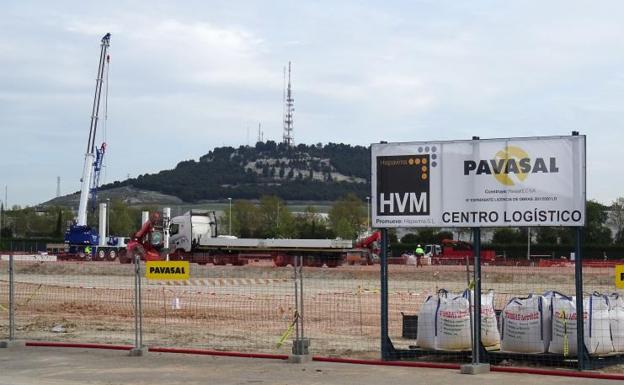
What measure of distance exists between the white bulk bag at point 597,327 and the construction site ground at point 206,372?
3.25ft

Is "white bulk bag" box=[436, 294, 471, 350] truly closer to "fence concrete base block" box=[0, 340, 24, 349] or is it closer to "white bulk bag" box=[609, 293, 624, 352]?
"white bulk bag" box=[609, 293, 624, 352]

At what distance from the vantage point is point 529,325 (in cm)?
1324

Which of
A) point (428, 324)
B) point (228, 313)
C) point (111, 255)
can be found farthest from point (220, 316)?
point (111, 255)

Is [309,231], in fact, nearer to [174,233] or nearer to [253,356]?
[174,233]

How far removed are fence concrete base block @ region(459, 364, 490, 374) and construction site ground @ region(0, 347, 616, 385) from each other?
10cm

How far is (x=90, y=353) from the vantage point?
15.4m

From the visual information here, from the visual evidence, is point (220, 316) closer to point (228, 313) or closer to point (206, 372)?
point (228, 313)

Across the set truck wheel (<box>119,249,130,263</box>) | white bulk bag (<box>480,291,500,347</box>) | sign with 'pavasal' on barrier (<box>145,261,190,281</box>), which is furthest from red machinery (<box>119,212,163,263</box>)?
white bulk bag (<box>480,291,500,347</box>)

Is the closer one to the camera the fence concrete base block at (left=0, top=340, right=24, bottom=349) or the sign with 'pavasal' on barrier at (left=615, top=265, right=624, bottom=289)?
the sign with 'pavasal' on barrier at (left=615, top=265, right=624, bottom=289)

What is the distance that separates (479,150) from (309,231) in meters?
97.4

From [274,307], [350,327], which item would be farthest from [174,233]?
[350,327]

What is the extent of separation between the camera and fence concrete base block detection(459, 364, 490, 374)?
496 inches

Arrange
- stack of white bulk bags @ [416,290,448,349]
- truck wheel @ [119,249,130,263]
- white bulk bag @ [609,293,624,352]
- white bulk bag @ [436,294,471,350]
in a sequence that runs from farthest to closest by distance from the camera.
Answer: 1. truck wheel @ [119,249,130,263]
2. stack of white bulk bags @ [416,290,448,349]
3. white bulk bag @ [436,294,471,350]
4. white bulk bag @ [609,293,624,352]

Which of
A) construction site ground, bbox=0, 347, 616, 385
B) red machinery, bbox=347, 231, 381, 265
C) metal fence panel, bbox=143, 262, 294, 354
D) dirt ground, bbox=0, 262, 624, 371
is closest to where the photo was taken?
construction site ground, bbox=0, 347, 616, 385
